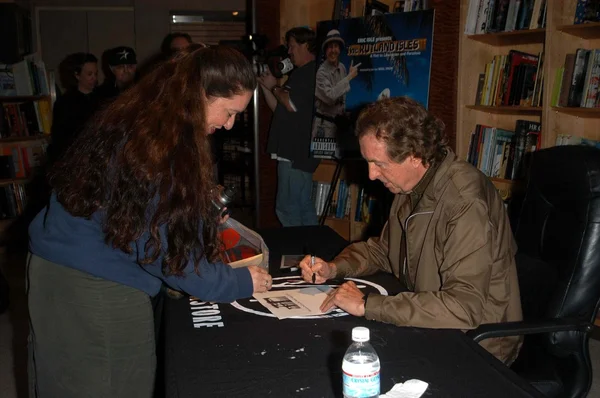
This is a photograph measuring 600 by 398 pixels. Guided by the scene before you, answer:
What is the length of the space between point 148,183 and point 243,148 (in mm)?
4851

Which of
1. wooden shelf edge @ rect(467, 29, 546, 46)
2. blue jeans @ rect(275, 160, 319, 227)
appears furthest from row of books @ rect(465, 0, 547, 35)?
blue jeans @ rect(275, 160, 319, 227)

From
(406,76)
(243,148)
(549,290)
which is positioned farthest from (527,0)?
(243,148)

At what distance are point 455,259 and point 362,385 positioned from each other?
0.68 m

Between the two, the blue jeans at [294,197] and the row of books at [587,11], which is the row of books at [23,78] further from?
the row of books at [587,11]

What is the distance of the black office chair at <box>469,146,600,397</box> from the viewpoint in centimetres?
185

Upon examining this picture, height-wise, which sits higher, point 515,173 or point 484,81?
point 484,81

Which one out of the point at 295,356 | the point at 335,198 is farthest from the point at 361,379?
the point at 335,198

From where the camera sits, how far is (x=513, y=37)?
3791mm

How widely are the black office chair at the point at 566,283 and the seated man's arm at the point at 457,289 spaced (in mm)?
198

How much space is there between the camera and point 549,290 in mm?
1904

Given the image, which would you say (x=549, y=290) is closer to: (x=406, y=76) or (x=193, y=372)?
(x=193, y=372)

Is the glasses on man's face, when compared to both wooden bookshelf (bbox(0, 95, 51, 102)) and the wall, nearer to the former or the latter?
wooden bookshelf (bbox(0, 95, 51, 102))

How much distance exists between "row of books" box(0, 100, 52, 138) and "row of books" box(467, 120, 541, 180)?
382 centimetres

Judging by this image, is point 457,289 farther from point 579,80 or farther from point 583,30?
point 583,30
